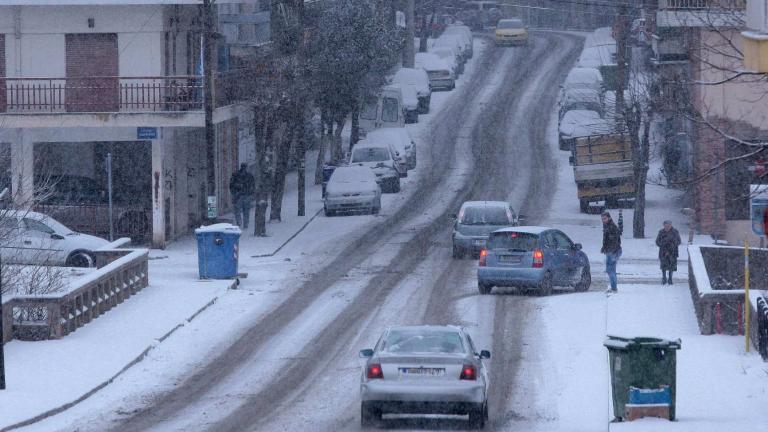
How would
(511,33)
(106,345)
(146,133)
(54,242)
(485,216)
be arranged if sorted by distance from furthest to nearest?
(511,33), (146,133), (485,216), (54,242), (106,345)

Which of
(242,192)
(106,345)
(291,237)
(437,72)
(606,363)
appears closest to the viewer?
(606,363)

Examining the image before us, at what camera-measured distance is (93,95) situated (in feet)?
116

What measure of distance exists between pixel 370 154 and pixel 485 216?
45.2ft

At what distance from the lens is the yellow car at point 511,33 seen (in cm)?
8144

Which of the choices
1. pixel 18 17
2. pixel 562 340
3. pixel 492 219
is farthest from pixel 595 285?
pixel 18 17

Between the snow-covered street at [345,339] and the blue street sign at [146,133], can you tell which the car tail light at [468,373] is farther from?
the blue street sign at [146,133]

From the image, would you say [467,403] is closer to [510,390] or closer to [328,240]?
[510,390]

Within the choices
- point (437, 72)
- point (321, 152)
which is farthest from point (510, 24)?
point (321, 152)

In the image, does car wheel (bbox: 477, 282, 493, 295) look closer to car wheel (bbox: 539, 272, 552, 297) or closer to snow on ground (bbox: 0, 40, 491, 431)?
car wheel (bbox: 539, 272, 552, 297)

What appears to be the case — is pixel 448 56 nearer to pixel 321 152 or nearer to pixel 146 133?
pixel 321 152

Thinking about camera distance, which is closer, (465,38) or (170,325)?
(170,325)

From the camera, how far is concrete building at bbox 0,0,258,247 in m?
34.6

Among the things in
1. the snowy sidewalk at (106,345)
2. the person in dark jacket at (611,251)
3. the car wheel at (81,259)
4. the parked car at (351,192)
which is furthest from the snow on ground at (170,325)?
the person in dark jacket at (611,251)

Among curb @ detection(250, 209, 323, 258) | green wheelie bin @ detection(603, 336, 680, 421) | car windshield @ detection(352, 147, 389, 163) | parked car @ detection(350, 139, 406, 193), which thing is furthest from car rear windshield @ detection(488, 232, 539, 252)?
car windshield @ detection(352, 147, 389, 163)
